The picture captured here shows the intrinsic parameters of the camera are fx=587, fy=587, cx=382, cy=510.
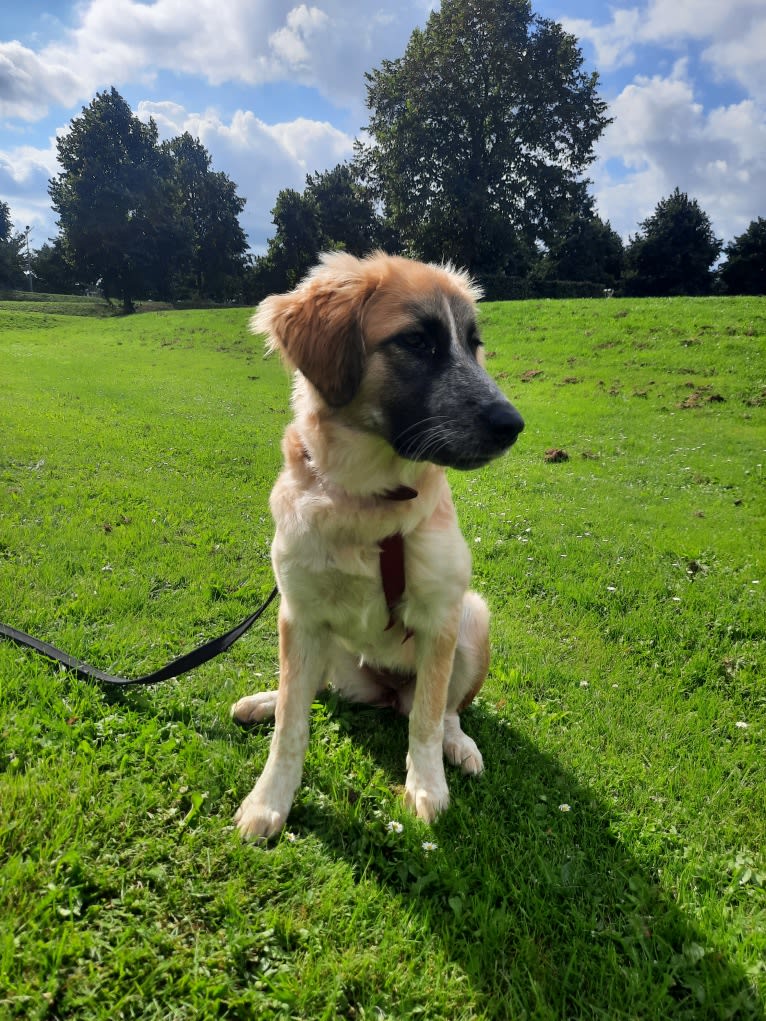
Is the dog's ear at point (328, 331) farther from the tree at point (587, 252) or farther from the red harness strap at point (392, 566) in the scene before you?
the tree at point (587, 252)

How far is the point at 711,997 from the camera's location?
1.86 m

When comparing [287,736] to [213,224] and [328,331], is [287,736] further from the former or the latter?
[213,224]

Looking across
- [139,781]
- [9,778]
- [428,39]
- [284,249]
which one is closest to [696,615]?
[139,781]

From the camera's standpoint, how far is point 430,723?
2.69 metres

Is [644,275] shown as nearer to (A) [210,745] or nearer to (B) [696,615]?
(B) [696,615]

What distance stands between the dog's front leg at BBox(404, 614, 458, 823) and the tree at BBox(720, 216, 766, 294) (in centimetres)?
5224

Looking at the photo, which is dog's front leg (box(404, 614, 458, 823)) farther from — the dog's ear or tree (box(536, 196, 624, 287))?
tree (box(536, 196, 624, 287))

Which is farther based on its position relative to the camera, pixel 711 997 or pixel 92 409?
pixel 92 409

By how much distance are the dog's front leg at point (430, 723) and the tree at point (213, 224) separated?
58.9m

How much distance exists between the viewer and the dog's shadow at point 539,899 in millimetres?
1854

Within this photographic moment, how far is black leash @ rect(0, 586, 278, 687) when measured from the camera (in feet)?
9.66

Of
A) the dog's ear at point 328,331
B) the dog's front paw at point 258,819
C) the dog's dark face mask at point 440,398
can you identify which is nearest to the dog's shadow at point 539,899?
the dog's front paw at point 258,819

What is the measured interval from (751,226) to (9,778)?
54769mm

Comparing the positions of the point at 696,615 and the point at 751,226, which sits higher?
the point at 751,226
